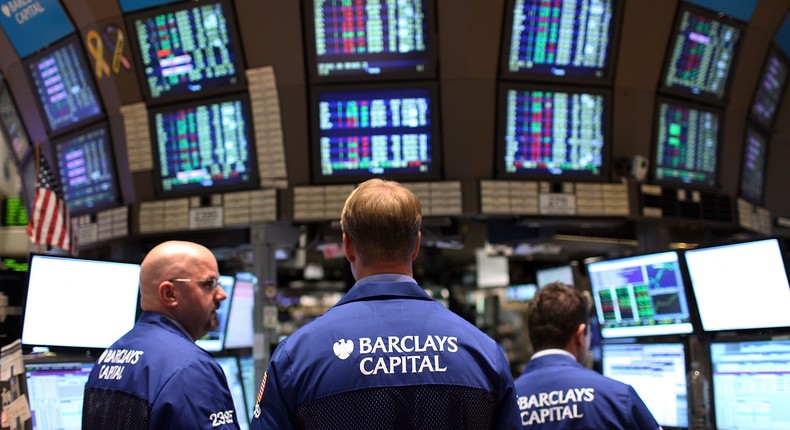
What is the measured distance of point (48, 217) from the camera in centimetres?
466

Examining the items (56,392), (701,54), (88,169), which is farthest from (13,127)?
(701,54)

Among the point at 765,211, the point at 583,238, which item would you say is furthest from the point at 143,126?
the point at 765,211

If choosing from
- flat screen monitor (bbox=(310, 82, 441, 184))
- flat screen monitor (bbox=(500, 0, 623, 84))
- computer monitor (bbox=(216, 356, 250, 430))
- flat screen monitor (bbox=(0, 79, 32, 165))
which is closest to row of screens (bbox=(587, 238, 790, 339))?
flat screen monitor (bbox=(310, 82, 441, 184))

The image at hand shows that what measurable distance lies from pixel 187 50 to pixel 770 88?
166 inches

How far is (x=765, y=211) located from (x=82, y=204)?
510 cm

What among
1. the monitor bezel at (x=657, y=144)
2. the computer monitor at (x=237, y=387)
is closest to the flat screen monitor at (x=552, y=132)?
the monitor bezel at (x=657, y=144)

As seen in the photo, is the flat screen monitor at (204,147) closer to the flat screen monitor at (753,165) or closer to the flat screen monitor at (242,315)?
the flat screen monitor at (242,315)

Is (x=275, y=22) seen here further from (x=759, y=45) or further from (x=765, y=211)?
(x=765, y=211)

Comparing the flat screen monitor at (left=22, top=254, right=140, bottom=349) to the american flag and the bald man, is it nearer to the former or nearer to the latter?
the bald man

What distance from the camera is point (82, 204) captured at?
5812 mm

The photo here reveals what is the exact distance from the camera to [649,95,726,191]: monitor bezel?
5.42 meters

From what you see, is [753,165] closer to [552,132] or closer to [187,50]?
[552,132]

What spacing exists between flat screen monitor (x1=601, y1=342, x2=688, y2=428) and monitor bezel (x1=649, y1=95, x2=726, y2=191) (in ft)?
6.46

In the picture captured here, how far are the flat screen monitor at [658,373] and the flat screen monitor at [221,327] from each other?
74.6 inches
